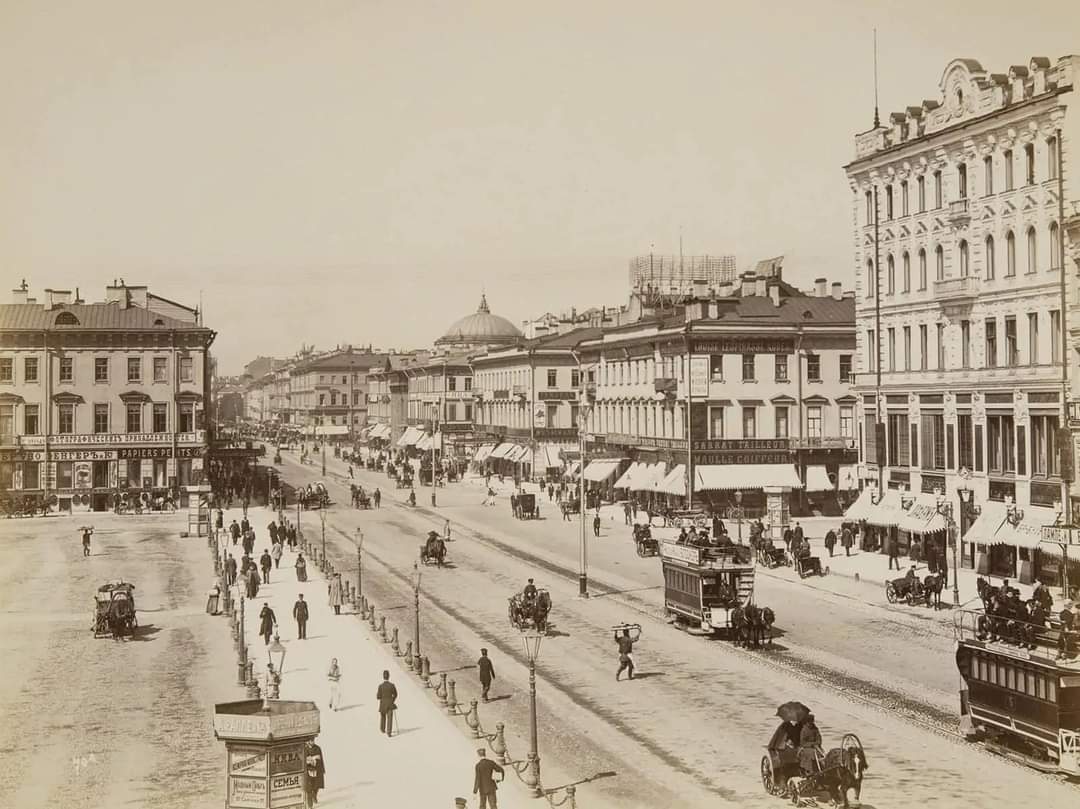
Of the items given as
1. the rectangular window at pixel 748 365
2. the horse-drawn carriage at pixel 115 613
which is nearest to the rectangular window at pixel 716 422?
the rectangular window at pixel 748 365

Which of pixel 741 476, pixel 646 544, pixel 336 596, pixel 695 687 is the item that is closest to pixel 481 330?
pixel 741 476

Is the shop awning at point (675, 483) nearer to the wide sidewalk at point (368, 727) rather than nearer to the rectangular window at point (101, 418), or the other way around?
the wide sidewalk at point (368, 727)

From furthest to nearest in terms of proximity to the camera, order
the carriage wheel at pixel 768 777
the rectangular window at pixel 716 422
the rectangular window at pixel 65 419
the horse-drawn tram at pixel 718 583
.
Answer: the rectangular window at pixel 65 419 → the rectangular window at pixel 716 422 → the horse-drawn tram at pixel 718 583 → the carriage wheel at pixel 768 777

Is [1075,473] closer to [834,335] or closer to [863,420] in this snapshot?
[863,420]

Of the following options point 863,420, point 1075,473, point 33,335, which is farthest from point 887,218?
point 33,335

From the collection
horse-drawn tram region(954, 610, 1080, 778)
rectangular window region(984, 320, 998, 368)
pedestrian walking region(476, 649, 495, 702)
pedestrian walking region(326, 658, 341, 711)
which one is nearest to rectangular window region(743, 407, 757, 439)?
rectangular window region(984, 320, 998, 368)
